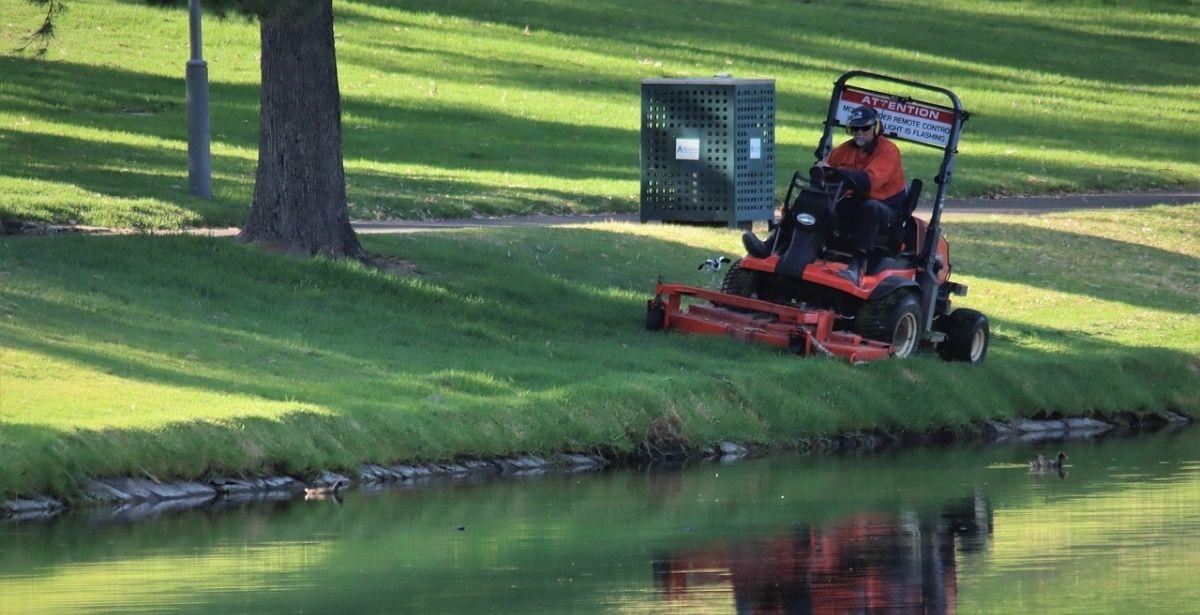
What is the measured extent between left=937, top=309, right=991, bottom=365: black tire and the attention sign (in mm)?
1566

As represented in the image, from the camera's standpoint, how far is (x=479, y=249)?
78.9ft

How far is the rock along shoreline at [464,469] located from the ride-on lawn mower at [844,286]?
35.1 inches

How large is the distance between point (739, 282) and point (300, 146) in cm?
422

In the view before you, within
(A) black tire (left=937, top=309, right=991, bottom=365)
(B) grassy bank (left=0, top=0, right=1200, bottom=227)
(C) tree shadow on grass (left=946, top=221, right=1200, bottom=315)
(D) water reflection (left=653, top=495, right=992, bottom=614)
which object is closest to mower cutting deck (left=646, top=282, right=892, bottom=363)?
(A) black tire (left=937, top=309, right=991, bottom=365)

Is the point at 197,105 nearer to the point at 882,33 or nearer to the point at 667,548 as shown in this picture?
the point at 667,548

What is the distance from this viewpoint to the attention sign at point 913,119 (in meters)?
21.0

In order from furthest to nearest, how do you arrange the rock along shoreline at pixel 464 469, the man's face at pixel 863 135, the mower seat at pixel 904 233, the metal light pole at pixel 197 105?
the metal light pole at pixel 197 105, the mower seat at pixel 904 233, the man's face at pixel 863 135, the rock along shoreline at pixel 464 469

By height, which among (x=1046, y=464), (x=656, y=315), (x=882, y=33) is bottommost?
(x=1046, y=464)

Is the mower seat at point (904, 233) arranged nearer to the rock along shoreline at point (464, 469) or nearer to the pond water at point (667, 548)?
the rock along shoreline at point (464, 469)

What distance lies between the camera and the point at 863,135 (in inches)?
784

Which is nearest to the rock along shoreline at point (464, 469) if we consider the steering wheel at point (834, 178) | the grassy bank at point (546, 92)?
the steering wheel at point (834, 178)

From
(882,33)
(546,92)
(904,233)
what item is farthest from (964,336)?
(882,33)

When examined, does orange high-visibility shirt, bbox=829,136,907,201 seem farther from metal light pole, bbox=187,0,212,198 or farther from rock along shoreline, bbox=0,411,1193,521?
metal light pole, bbox=187,0,212,198

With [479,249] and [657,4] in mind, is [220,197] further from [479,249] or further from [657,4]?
[657,4]
